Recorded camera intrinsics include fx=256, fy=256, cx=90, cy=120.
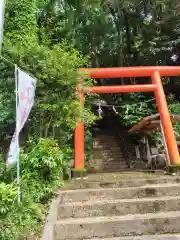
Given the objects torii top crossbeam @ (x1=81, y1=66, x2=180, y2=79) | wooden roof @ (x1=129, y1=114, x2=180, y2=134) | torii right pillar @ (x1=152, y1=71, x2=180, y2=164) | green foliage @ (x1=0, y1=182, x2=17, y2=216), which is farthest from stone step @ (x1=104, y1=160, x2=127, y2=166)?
green foliage @ (x1=0, y1=182, x2=17, y2=216)

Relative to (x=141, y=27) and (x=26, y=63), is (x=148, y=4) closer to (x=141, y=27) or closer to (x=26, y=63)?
(x=141, y=27)

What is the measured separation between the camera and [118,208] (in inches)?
A: 174

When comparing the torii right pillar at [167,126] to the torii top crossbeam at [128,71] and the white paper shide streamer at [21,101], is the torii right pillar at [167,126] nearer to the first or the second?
the torii top crossbeam at [128,71]

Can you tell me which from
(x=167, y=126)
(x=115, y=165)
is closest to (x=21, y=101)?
(x=167, y=126)

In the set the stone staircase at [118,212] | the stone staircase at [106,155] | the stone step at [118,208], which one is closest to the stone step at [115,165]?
the stone staircase at [106,155]

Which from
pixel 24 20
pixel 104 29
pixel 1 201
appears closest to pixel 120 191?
pixel 1 201

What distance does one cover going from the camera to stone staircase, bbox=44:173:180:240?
3.81m

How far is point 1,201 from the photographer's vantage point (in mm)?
3051

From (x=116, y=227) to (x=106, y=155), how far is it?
10091 millimetres

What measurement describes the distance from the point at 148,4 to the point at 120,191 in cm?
1226

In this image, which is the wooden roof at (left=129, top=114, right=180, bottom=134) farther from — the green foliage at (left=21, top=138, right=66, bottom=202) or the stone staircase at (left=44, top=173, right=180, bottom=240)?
the green foliage at (left=21, top=138, right=66, bottom=202)

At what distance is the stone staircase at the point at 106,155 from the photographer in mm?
12953

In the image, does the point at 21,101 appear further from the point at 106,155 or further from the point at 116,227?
the point at 106,155

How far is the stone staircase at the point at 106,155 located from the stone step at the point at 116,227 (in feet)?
27.7
